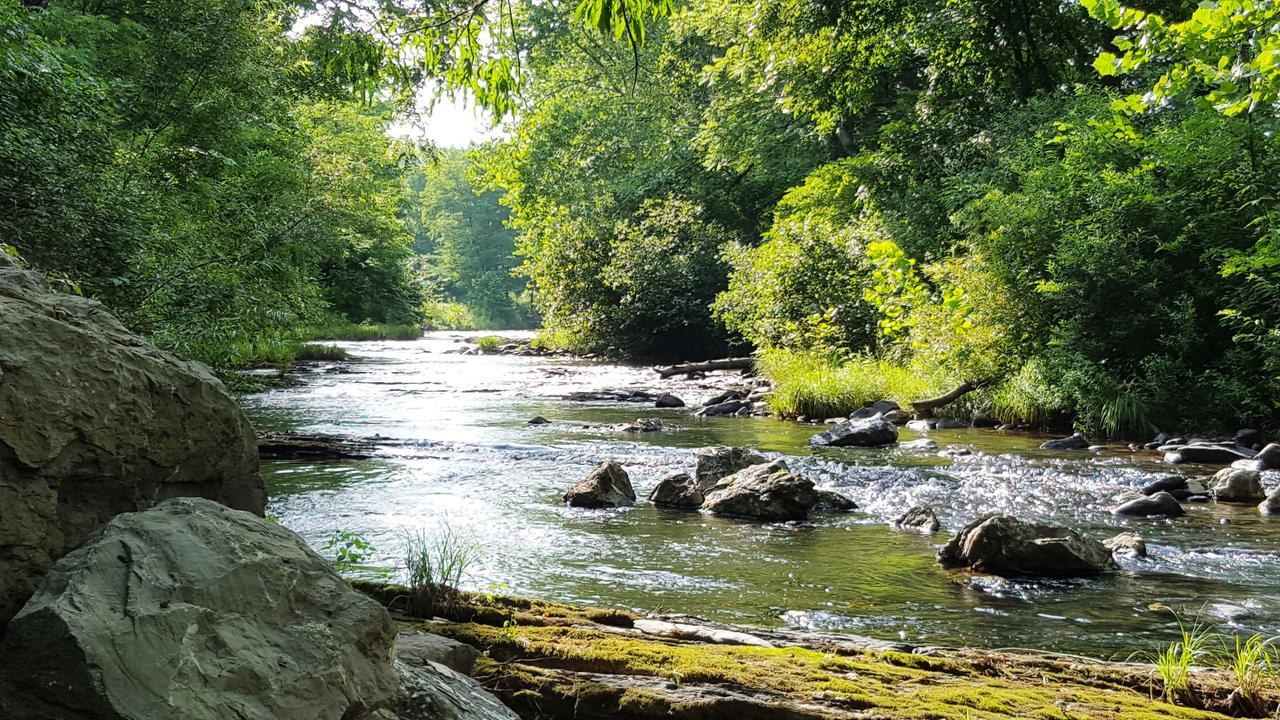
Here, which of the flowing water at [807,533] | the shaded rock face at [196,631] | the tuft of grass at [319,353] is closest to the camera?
the shaded rock face at [196,631]

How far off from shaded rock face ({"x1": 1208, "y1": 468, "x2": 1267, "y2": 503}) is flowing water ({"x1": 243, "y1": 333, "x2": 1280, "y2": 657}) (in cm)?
39

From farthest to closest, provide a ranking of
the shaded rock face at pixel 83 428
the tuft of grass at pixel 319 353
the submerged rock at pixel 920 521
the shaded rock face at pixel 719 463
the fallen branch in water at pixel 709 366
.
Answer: the tuft of grass at pixel 319 353, the fallen branch in water at pixel 709 366, the shaded rock face at pixel 719 463, the submerged rock at pixel 920 521, the shaded rock face at pixel 83 428

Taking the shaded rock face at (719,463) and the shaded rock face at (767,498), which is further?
the shaded rock face at (719,463)

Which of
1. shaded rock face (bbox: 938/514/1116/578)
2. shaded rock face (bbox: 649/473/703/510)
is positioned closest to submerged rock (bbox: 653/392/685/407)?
shaded rock face (bbox: 649/473/703/510)

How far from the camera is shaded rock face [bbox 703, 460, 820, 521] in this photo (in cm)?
767

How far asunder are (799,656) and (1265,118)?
10.8m

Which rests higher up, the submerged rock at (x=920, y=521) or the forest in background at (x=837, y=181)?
the forest in background at (x=837, y=181)

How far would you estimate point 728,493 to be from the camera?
7984 millimetres

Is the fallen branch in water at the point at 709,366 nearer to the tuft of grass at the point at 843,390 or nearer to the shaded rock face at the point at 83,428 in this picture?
the tuft of grass at the point at 843,390

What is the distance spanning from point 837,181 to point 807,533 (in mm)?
16652

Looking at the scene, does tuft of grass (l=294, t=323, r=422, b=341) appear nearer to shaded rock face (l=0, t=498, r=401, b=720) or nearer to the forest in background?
the forest in background

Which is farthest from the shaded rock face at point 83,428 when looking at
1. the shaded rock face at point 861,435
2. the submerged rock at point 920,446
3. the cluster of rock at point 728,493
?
the shaded rock face at point 861,435

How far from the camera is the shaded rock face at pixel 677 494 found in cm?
823

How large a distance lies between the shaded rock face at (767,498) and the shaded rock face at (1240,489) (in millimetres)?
3900
